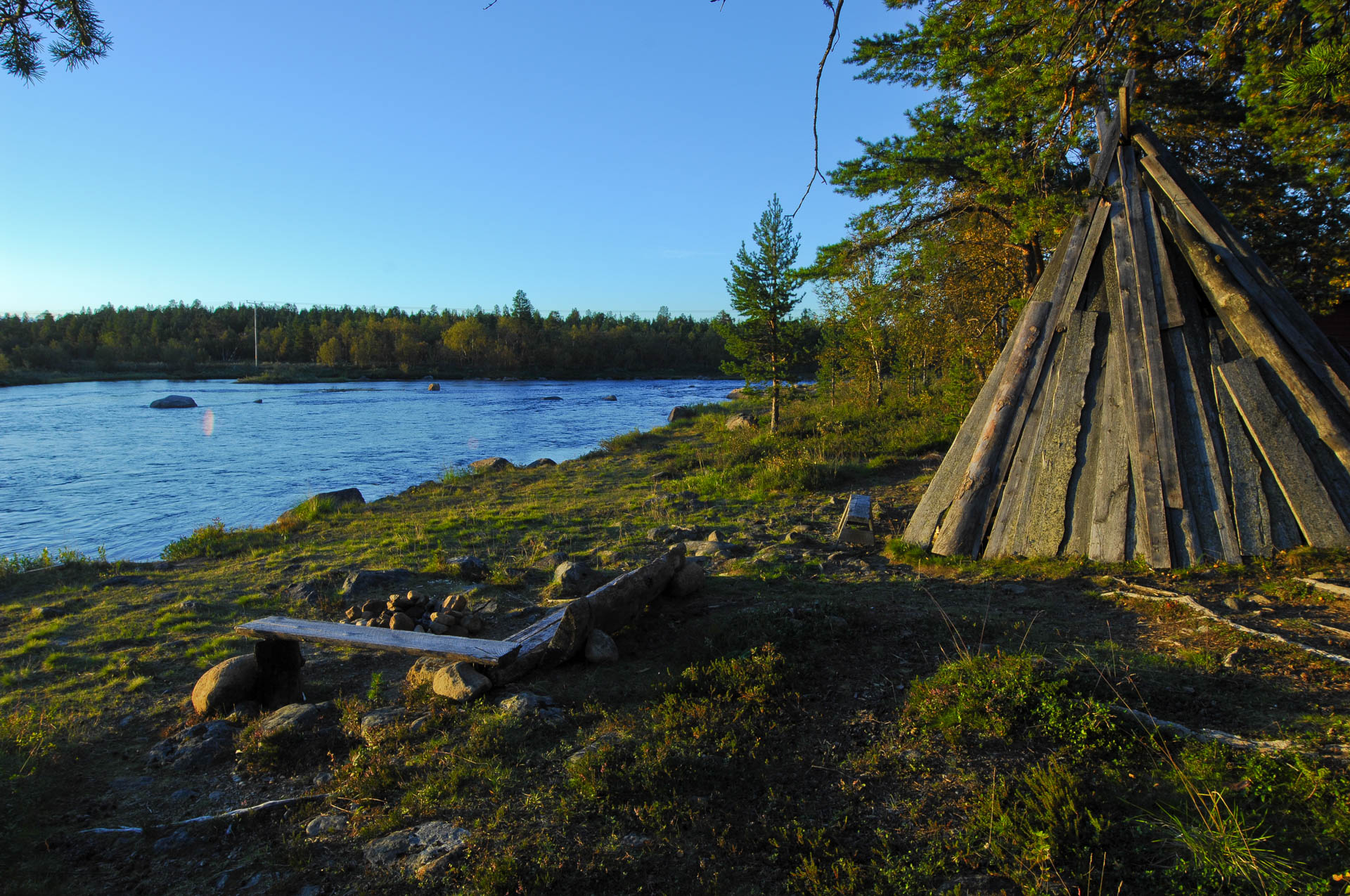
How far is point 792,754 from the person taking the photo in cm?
379

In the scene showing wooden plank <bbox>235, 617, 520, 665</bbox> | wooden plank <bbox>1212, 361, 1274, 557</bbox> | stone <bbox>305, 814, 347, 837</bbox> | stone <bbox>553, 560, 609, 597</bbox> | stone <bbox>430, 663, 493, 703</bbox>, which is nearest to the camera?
stone <bbox>305, 814, 347, 837</bbox>

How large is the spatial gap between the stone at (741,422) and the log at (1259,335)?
15828mm

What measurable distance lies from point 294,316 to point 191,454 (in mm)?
97395

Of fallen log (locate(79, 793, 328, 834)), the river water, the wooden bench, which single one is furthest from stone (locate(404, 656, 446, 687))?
the river water

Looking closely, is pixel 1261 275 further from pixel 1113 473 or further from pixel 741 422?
pixel 741 422

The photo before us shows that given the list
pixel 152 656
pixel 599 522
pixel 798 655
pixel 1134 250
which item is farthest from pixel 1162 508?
pixel 152 656

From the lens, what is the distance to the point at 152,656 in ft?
21.3

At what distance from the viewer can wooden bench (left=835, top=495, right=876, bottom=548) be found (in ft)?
27.9

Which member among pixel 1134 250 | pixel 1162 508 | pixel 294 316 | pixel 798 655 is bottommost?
pixel 798 655

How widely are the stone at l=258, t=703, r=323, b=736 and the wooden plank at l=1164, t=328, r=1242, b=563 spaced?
25.6ft

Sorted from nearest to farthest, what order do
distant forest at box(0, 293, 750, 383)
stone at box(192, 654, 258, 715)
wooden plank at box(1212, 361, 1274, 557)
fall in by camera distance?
stone at box(192, 654, 258, 715)
wooden plank at box(1212, 361, 1274, 557)
distant forest at box(0, 293, 750, 383)

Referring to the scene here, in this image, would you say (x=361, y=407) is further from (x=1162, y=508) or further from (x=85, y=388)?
(x=1162, y=508)

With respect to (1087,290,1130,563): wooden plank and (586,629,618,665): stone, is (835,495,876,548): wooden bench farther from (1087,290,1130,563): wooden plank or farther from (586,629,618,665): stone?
(586,629,618,665): stone

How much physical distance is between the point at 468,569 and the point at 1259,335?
30.0 ft
